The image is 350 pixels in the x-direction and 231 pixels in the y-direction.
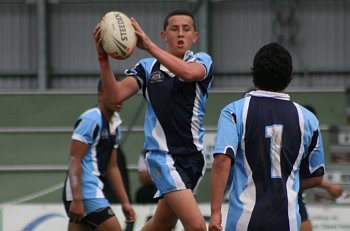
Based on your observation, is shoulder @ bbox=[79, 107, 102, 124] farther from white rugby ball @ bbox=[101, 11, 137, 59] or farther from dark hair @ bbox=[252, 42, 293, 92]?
dark hair @ bbox=[252, 42, 293, 92]

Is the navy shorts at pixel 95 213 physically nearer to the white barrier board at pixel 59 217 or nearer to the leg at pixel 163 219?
the white barrier board at pixel 59 217

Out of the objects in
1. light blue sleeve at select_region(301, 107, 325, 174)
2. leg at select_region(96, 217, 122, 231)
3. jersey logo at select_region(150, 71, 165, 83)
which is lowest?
leg at select_region(96, 217, 122, 231)

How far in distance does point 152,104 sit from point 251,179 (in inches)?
61.7

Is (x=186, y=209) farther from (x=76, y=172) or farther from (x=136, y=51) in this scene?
(x=136, y=51)

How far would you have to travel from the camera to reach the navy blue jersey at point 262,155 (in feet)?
20.9

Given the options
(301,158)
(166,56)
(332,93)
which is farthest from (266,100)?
(332,93)

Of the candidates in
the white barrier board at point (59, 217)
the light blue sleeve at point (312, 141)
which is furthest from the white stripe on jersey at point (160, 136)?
the white barrier board at point (59, 217)

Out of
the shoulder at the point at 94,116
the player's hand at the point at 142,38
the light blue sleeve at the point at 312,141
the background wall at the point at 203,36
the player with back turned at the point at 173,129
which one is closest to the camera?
the light blue sleeve at the point at 312,141

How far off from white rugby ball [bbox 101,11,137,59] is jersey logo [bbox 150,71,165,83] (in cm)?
77

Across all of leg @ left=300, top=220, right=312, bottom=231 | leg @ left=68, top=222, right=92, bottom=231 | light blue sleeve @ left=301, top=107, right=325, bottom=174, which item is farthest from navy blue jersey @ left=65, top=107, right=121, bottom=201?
light blue sleeve @ left=301, top=107, right=325, bottom=174

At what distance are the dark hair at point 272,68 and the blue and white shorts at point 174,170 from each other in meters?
1.50

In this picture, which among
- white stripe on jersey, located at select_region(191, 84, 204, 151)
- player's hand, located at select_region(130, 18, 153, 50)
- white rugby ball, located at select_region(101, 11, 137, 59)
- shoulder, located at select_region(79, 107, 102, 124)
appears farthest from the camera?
shoulder, located at select_region(79, 107, 102, 124)

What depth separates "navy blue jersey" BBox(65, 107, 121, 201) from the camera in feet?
31.7

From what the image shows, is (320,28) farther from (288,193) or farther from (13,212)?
(288,193)
